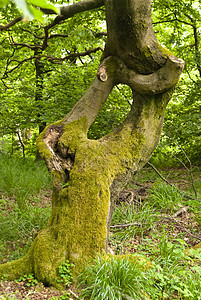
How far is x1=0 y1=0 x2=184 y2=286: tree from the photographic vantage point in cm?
264

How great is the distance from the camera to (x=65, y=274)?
2477 mm

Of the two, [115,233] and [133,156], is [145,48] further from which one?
[115,233]

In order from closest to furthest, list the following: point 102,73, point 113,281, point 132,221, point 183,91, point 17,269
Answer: point 113,281 → point 17,269 → point 102,73 → point 132,221 → point 183,91

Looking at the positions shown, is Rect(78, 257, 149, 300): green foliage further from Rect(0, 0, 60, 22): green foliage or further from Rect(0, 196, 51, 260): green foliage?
Rect(0, 0, 60, 22): green foliage

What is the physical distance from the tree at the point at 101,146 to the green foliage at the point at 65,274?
6 centimetres

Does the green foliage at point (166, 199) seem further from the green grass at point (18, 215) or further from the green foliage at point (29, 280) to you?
the green foliage at point (29, 280)

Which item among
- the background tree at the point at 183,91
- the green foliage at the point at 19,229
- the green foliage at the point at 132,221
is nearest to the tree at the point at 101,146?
the green foliage at the point at 19,229

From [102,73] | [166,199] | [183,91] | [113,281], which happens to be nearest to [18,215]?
[113,281]

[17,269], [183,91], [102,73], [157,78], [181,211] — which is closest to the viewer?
[17,269]

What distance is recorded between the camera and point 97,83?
350cm

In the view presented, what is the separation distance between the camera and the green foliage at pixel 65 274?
7.91ft

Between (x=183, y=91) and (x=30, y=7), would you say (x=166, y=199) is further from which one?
(x=183, y=91)

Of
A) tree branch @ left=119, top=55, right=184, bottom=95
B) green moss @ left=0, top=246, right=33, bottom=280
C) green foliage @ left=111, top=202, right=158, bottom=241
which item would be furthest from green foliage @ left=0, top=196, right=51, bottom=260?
tree branch @ left=119, top=55, right=184, bottom=95

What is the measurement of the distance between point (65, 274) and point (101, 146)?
1.55 meters
